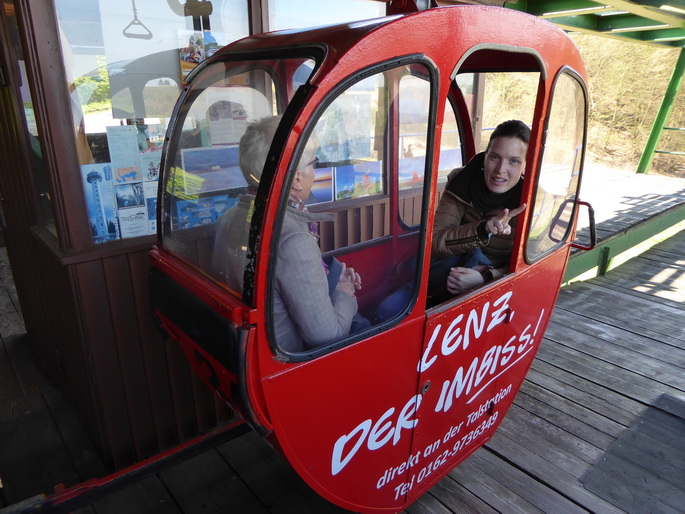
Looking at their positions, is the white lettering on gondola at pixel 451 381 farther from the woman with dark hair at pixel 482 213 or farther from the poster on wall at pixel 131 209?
the poster on wall at pixel 131 209

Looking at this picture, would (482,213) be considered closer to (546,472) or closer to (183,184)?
(183,184)

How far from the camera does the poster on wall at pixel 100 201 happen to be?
79.0 inches

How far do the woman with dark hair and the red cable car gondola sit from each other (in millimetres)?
109

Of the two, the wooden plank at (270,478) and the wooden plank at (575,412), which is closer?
the wooden plank at (270,478)

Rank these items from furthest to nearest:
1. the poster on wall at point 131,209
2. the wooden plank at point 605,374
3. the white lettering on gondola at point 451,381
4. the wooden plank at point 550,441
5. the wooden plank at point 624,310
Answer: the wooden plank at point 624,310
the wooden plank at point 605,374
the wooden plank at point 550,441
the poster on wall at point 131,209
the white lettering on gondola at point 451,381

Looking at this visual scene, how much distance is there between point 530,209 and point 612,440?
162cm

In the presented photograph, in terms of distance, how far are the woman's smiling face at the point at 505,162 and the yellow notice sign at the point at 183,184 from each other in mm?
1196

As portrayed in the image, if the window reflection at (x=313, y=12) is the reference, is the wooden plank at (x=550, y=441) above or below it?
below

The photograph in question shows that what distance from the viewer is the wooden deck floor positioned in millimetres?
2217

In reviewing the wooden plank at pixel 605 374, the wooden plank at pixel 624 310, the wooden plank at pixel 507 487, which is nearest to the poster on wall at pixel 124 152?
the wooden plank at pixel 507 487

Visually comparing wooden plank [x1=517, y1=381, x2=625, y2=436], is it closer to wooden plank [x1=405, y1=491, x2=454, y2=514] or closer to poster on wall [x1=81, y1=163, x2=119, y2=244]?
wooden plank [x1=405, y1=491, x2=454, y2=514]

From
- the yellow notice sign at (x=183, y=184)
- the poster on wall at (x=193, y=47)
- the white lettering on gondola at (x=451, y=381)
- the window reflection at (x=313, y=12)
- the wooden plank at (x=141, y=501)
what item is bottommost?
the wooden plank at (x=141, y=501)

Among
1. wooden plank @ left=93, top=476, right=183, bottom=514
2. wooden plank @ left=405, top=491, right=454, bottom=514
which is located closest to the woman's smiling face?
wooden plank @ left=405, top=491, right=454, bottom=514

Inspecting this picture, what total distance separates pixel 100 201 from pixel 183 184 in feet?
2.02
